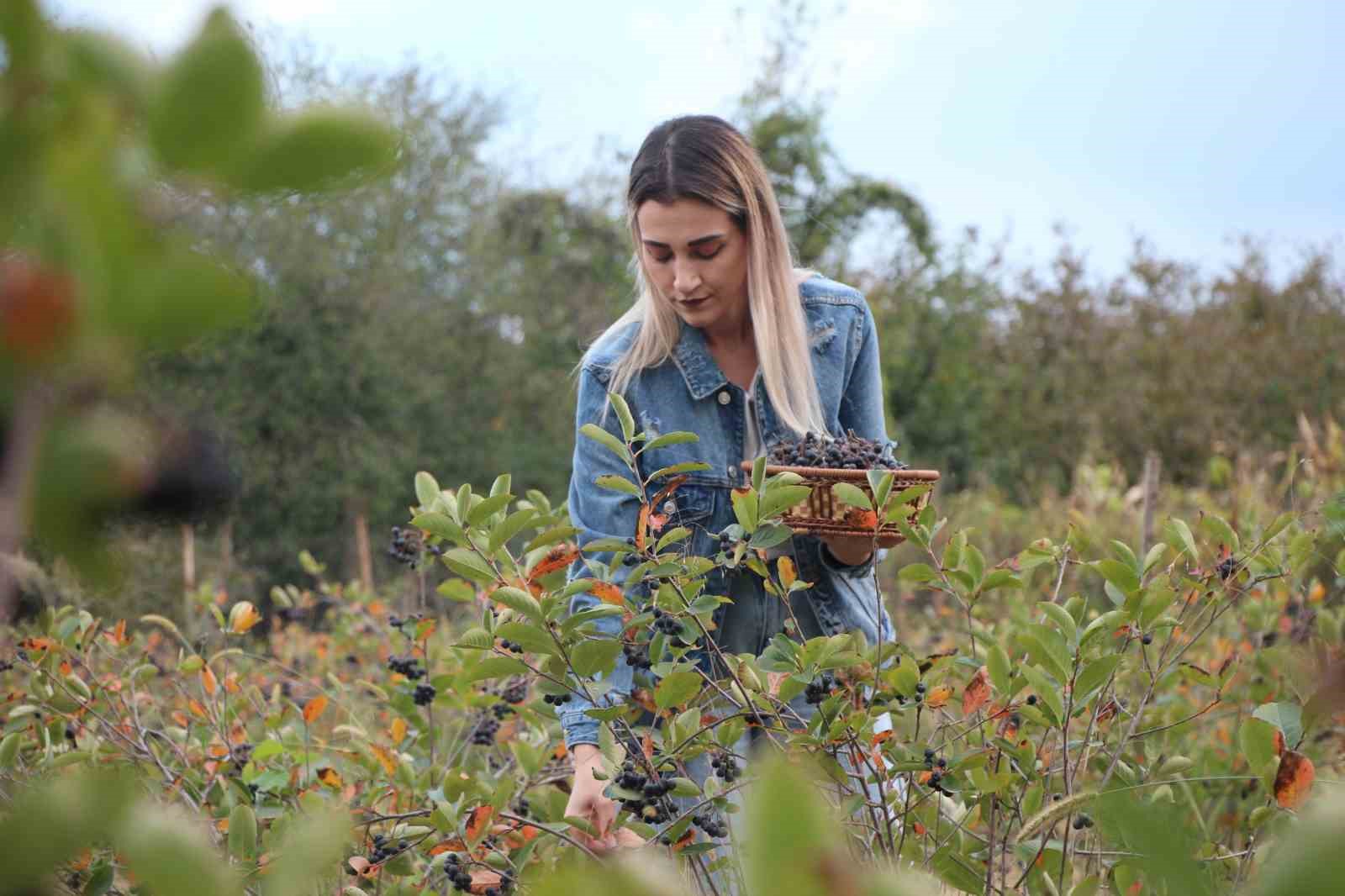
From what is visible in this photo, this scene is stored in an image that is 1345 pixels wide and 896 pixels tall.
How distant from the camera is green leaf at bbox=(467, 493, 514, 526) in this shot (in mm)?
1630

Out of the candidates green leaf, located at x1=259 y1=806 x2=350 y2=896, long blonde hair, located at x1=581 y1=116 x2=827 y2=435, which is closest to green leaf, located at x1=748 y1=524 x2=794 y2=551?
long blonde hair, located at x1=581 y1=116 x2=827 y2=435

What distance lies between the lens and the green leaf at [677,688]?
1489 mm

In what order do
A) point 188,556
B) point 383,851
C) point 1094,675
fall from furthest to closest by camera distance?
point 188,556
point 383,851
point 1094,675

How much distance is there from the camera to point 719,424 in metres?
2.56

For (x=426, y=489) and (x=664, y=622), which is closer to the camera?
(x=664, y=622)

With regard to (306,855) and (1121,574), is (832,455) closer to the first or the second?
(1121,574)

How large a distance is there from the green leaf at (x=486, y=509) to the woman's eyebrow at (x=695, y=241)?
887 millimetres

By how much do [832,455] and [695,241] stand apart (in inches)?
25.1

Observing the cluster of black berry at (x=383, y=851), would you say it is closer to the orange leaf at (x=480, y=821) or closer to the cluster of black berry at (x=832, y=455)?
the orange leaf at (x=480, y=821)

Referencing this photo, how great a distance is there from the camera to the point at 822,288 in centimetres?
264

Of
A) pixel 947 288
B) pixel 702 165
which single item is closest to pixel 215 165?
pixel 702 165

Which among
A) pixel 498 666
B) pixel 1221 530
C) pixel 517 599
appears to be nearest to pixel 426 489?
pixel 498 666

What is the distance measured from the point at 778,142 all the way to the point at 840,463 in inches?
400

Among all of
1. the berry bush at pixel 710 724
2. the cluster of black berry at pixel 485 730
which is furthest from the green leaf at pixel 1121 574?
the cluster of black berry at pixel 485 730
